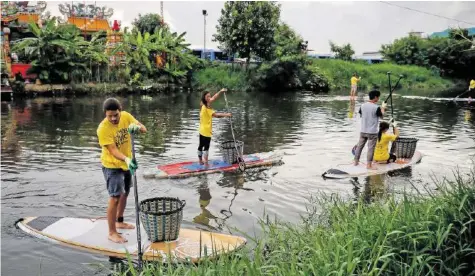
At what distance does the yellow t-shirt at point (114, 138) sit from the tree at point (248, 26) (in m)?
27.9

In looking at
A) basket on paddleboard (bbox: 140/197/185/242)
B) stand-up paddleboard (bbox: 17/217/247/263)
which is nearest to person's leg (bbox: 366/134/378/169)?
stand-up paddleboard (bbox: 17/217/247/263)

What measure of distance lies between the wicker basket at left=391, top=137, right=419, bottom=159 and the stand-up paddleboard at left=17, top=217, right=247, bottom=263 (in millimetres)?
5844

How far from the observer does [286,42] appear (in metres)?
36.0

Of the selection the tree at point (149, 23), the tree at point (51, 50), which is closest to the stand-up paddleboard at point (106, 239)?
the tree at point (51, 50)

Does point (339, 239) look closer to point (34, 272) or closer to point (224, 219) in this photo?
point (224, 219)

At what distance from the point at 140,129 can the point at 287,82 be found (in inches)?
1253

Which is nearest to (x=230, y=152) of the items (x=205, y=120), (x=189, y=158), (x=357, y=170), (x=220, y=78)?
(x=205, y=120)

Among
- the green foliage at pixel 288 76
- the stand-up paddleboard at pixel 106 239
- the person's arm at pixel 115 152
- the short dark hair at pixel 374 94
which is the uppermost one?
the green foliage at pixel 288 76

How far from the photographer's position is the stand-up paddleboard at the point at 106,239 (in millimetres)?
5074

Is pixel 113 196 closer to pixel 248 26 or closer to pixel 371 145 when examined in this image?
pixel 371 145

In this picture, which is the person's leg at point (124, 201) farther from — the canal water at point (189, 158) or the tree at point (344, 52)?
the tree at point (344, 52)

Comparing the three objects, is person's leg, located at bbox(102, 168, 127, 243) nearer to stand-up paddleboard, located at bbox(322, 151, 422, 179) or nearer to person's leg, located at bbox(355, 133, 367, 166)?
stand-up paddleboard, located at bbox(322, 151, 422, 179)

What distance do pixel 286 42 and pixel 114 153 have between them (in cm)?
3210

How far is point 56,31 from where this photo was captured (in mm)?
27891
